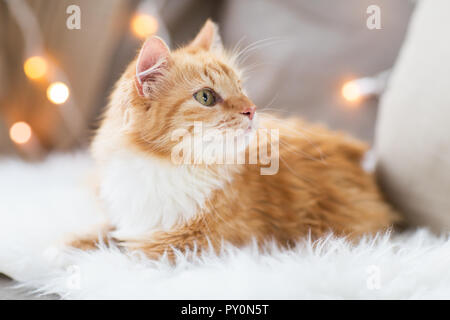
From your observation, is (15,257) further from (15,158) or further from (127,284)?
(15,158)

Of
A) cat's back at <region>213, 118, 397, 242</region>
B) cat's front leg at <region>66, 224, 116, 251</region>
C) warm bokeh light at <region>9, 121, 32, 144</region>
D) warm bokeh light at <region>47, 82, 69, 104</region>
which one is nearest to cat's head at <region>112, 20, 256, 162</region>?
cat's back at <region>213, 118, 397, 242</region>

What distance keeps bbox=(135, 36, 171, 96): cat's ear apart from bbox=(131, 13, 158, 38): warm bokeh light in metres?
0.41

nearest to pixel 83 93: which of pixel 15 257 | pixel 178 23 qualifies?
pixel 178 23

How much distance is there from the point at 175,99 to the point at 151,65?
0.07 meters

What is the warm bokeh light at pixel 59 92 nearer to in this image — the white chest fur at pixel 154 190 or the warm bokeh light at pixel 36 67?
the warm bokeh light at pixel 36 67

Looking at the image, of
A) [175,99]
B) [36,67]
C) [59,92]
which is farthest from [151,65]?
[36,67]

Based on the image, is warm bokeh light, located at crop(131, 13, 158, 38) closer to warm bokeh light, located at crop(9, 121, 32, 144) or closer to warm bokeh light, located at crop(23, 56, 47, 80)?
warm bokeh light, located at crop(23, 56, 47, 80)

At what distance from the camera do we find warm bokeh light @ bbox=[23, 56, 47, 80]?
1.18 metres

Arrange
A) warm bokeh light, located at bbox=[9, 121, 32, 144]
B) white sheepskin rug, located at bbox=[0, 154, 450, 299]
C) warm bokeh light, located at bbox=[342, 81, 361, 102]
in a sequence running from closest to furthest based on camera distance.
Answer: white sheepskin rug, located at bbox=[0, 154, 450, 299]
warm bokeh light, located at bbox=[342, 81, 361, 102]
warm bokeh light, located at bbox=[9, 121, 32, 144]

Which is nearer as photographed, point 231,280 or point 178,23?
point 231,280

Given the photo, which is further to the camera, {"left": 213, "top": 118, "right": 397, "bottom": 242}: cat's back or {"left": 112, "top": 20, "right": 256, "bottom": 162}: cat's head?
{"left": 213, "top": 118, "right": 397, "bottom": 242}: cat's back

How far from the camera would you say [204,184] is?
701 mm

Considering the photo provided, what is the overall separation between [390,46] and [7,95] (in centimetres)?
127

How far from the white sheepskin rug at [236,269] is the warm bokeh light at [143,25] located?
53 cm
